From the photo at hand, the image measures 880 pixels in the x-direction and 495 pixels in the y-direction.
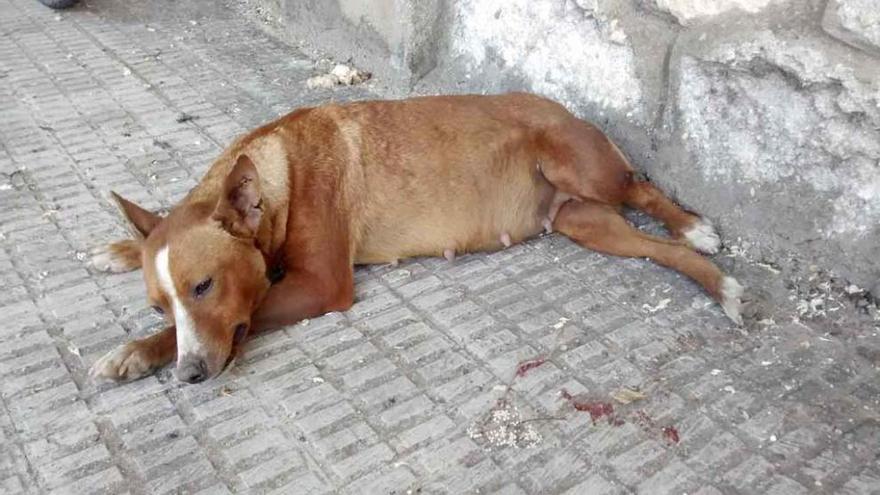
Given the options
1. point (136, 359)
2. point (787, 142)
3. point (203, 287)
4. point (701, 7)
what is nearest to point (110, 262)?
point (136, 359)

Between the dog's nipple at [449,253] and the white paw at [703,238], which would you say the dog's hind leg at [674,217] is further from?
the dog's nipple at [449,253]

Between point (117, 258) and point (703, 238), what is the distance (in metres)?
2.90

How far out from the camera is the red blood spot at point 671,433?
3.11 meters

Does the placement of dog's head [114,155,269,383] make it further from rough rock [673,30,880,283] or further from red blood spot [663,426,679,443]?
rough rock [673,30,880,283]

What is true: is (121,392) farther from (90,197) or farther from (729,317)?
(729,317)

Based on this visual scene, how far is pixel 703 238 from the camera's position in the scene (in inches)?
166

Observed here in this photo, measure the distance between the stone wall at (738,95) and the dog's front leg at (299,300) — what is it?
189 centimetres

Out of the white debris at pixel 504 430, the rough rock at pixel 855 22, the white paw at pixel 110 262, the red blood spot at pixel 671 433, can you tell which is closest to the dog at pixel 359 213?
the white paw at pixel 110 262

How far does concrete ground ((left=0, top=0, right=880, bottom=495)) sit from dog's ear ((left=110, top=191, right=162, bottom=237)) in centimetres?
48

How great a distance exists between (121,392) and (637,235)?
8.28 ft

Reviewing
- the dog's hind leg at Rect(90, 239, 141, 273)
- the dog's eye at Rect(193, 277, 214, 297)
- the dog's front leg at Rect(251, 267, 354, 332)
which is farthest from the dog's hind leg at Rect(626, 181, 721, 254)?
the dog's hind leg at Rect(90, 239, 141, 273)

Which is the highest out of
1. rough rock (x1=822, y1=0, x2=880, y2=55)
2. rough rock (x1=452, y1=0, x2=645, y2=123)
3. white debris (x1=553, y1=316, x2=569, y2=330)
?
rough rock (x1=822, y1=0, x2=880, y2=55)

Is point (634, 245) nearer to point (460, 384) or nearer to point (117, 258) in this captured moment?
point (460, 384)

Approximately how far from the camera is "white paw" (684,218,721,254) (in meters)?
4.21
